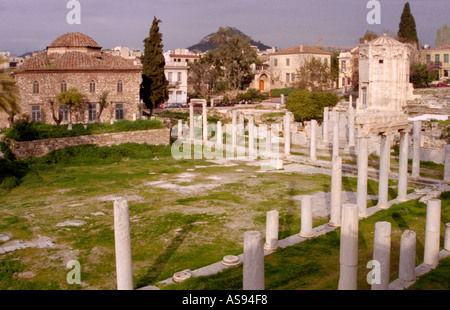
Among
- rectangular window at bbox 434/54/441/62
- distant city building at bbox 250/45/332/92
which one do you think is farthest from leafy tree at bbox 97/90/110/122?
rectangular window at bbox 434/54/441/62

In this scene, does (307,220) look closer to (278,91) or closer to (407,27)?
(278,91)

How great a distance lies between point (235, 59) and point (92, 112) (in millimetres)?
28975

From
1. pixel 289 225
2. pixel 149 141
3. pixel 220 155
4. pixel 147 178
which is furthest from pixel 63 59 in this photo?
pixel 289 225

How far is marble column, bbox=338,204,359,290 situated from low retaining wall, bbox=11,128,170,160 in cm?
2028

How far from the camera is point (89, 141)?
90.2 feet

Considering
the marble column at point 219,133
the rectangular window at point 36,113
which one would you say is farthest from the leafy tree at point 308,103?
the rectangular window at point 36,113

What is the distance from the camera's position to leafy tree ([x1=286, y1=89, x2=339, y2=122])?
38.9 m

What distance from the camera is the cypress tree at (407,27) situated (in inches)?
2431

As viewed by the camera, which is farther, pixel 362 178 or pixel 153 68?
pixel 153 68

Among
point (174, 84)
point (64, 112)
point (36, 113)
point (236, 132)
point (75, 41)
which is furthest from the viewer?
point (174, 84)

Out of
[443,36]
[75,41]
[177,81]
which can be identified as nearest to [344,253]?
[75,41]

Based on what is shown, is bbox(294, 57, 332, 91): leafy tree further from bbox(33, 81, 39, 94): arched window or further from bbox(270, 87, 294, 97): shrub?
bbox(33, 81, 39, 94): arched window
